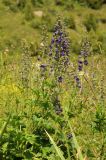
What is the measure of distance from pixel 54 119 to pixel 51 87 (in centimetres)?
30

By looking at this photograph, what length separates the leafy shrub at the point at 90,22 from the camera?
17683mm

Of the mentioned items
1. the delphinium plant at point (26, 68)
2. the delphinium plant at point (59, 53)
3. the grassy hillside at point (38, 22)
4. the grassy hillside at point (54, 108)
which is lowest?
the grassy hillside at point (38, 22)

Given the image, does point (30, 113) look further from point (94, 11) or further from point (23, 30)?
point (94, 11)

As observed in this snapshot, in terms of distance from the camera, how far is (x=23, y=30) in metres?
17.5

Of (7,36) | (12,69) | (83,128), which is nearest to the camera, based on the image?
(83,128)

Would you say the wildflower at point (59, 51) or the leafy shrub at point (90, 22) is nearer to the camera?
the wildflower at point (59, 51)

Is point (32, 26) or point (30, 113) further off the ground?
point (30, 113)

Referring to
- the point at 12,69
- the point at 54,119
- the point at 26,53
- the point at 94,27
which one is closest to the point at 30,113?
the point at 54,119

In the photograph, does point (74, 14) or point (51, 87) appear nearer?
point (51, 87)

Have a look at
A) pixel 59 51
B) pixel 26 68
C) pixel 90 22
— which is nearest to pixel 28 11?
pixel 90 22

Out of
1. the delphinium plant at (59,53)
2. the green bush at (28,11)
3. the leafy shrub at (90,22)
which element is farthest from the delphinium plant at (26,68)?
the green bush at (28,11)

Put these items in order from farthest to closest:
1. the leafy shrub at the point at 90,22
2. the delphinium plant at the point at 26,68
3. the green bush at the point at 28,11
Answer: the green bush at the point at 28,11 < the leafy shrub at the point at 90,22 < the delphinium plant at the point at 26,68

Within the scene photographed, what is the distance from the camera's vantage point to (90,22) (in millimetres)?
17875

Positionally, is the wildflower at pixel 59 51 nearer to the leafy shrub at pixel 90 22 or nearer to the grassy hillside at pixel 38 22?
the grassy hillside at pixel 38 22
